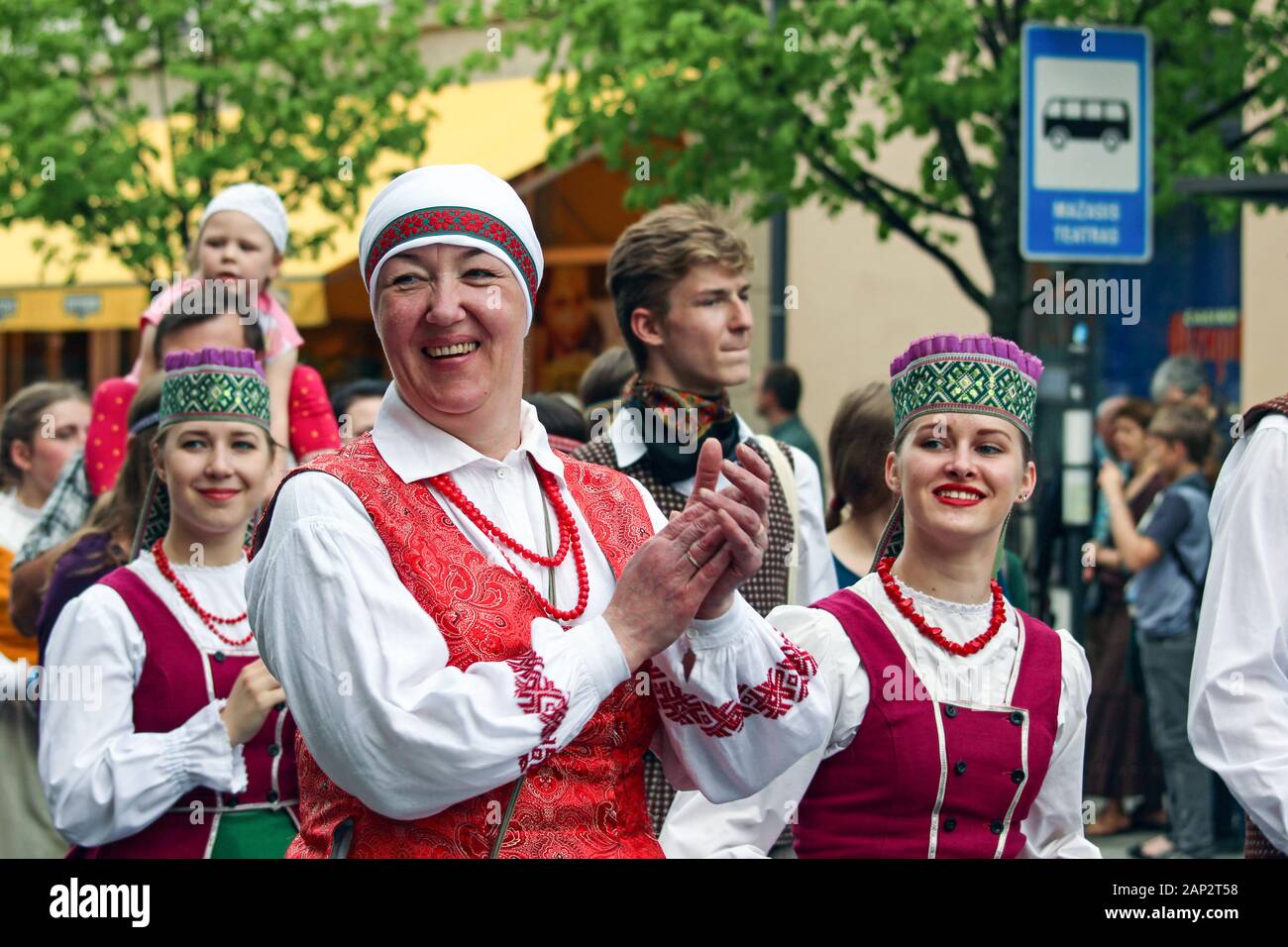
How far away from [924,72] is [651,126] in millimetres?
1585

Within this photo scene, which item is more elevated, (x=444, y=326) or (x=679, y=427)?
(x=444, y=326)

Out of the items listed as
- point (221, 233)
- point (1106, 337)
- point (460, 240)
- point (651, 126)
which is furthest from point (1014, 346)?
point (1106, 337)

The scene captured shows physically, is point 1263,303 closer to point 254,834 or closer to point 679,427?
point 679,427

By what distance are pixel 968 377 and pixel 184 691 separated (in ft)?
6.12

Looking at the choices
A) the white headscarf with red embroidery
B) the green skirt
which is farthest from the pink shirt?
the white headscarf with red embroidery

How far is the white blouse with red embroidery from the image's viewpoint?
2582mm

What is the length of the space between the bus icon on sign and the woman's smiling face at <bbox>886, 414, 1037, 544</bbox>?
4526 millimetres

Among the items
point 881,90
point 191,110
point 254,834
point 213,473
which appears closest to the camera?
point 254,834

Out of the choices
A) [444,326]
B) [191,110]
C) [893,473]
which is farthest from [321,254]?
[444,326]

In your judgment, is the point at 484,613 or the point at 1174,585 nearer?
the point at 484,613

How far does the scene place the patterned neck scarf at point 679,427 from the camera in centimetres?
455

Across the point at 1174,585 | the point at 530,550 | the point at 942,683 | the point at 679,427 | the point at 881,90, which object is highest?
the point at 881,90

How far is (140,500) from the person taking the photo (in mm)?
4855

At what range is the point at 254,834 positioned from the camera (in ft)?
13.6
